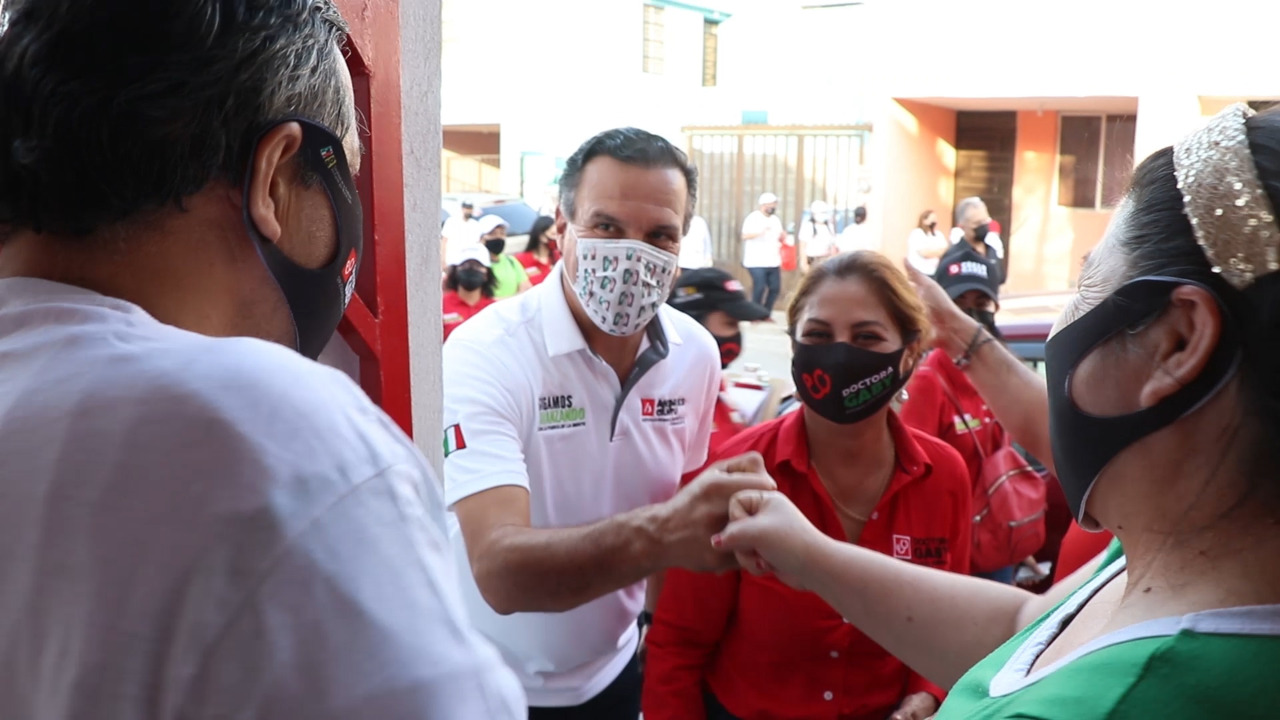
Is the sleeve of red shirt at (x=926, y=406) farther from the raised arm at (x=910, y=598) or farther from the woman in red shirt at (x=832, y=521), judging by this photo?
the raised arm at (x=910, y=598)

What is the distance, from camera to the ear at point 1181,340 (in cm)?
111

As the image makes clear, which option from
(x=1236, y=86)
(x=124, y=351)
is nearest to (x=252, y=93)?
(x=124, y=351)

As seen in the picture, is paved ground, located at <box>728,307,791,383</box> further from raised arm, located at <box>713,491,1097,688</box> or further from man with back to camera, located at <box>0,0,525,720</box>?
man with back to camera, located at <box>0,0,525,720</box>

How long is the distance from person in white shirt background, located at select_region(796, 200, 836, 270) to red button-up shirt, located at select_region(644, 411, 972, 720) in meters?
13.0

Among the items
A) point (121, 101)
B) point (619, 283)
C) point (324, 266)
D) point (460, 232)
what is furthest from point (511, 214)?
point (121, 101)

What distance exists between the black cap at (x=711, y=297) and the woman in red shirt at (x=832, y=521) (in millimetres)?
1313

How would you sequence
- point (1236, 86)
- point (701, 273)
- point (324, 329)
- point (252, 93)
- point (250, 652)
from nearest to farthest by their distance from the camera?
point (250, 652)
point (252, 93)
point (324, 329)
point (701, 273)
point (1236, 86)

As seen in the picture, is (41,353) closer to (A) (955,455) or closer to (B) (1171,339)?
(B) (1171,339)

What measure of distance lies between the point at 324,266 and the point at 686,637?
161 centimetres

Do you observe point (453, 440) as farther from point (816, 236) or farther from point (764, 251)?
point (816, 236)

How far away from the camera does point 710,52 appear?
85.2 feet

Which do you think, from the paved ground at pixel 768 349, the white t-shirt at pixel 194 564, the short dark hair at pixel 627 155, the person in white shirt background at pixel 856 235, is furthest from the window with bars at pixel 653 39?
the white t-shirt at pixel 194 564

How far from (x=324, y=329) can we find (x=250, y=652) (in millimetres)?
524

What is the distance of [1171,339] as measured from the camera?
116cm
